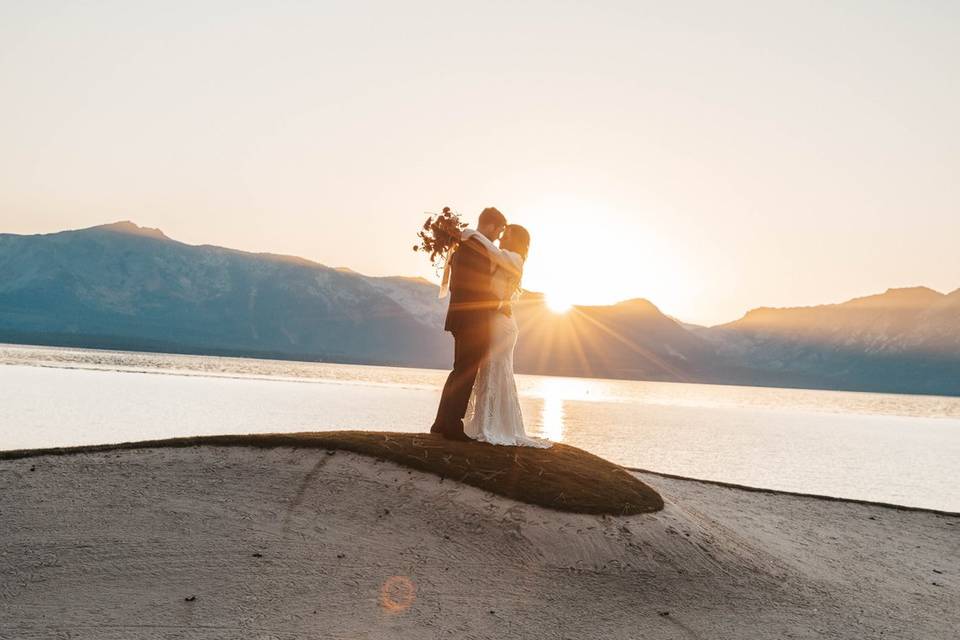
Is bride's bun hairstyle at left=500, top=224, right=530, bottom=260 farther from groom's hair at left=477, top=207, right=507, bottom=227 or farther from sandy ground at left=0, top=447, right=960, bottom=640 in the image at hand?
sandy ground at left=0, top=447, right=960, bottom=640

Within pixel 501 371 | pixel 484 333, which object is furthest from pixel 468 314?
pixel 501 371

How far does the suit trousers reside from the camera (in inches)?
541

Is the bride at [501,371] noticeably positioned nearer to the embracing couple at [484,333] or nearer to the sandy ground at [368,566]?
the embracing couple at [484,333]

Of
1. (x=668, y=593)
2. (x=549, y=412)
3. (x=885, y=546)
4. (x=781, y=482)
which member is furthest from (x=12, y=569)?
(x=549, y=412)

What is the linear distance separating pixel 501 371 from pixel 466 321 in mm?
1079

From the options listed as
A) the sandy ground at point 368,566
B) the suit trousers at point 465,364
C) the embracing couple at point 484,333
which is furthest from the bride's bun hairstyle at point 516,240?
the sandy ground at point 368,566

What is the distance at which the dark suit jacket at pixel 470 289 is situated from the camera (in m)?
13.4

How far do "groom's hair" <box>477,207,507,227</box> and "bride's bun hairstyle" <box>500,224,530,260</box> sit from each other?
0.85 ft

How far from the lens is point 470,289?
533 inches

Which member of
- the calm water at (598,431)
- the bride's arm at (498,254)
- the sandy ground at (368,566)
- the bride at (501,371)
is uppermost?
the bride's arm at (498,254)

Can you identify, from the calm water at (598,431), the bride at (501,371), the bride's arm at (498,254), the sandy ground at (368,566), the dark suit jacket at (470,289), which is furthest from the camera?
the calm water at (598,431)

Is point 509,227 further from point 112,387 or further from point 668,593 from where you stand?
point 112,387

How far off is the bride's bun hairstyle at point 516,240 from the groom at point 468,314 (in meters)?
0.14

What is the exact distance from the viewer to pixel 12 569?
31.6ft
